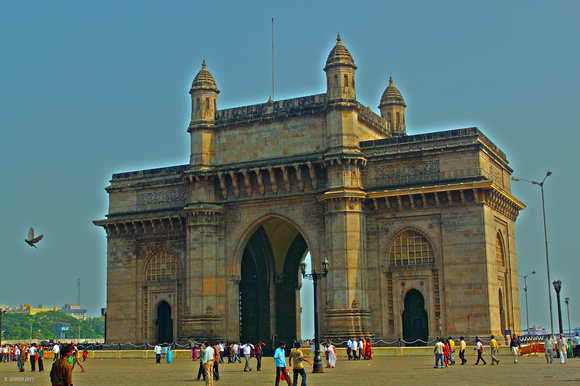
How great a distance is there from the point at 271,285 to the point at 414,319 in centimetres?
1220

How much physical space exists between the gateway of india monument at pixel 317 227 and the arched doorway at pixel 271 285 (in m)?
0.09

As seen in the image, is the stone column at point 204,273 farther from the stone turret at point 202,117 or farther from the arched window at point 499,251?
the arched window at point 499,251

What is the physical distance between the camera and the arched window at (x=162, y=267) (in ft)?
159

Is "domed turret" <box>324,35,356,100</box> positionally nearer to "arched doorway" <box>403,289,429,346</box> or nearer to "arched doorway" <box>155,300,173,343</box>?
"arched doorway" <box>403,289,429,346</box>

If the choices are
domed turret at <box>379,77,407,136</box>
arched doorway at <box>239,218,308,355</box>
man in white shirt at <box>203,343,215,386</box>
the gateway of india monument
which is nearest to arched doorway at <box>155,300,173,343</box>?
the gateway of india monument

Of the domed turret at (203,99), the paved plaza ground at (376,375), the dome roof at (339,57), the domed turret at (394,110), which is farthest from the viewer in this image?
the domed turret at (394,110)

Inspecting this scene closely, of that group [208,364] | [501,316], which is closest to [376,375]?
[208,364]

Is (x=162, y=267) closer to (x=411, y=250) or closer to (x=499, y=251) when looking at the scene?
(x=411, y=250)

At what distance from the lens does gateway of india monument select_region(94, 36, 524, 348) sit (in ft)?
133

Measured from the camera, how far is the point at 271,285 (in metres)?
50.9

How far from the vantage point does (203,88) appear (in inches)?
1847

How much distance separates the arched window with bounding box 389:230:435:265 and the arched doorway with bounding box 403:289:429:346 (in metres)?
1.69

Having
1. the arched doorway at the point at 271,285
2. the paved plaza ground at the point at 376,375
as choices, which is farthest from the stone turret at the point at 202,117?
the paved plaza ground at the point at 376,375

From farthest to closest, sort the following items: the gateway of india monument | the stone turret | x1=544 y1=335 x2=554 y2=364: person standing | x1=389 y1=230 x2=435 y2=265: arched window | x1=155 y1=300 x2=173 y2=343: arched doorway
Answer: x1=155 y1=300 x2=173 y2=343: arched doorway < the stone turret < x1=389 y1=230 x2=435 y2=265: arched window < the gateway of india monument < x1=544 y1=335 x2=554 y2=364: person standing
